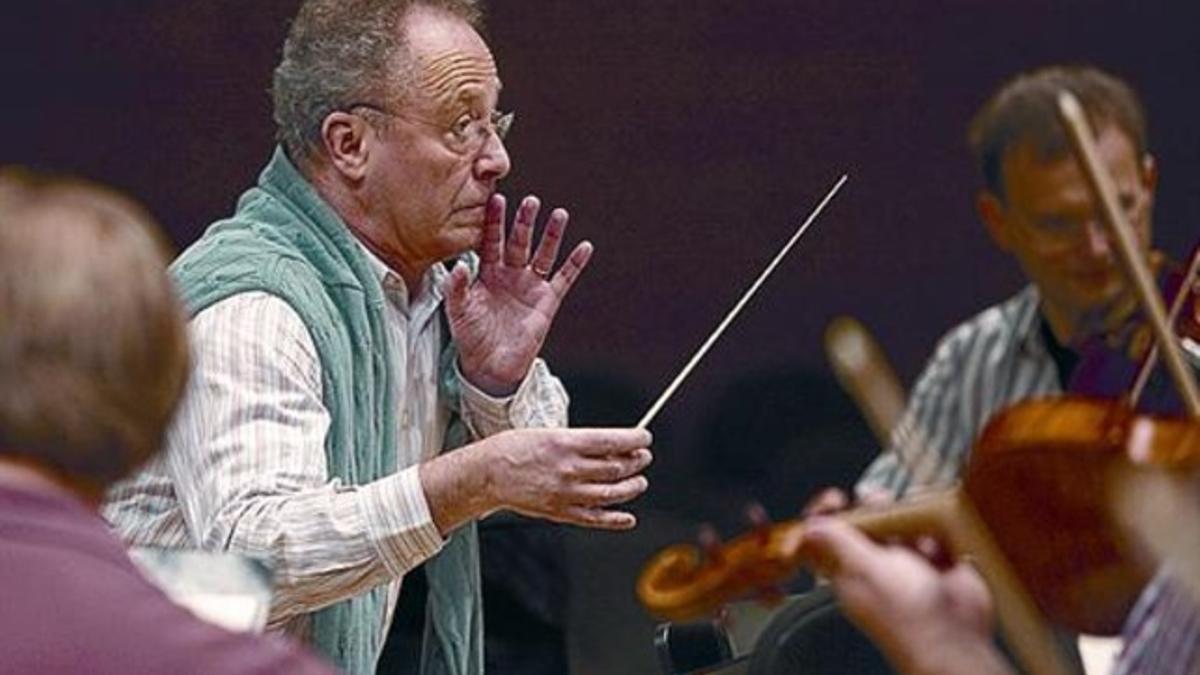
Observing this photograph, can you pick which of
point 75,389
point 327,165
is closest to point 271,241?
point 327,165

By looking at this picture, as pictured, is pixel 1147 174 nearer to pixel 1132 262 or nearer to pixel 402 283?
pixel 1132 262

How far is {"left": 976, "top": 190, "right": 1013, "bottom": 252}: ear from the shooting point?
2797 mm

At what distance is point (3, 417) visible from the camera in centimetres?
195

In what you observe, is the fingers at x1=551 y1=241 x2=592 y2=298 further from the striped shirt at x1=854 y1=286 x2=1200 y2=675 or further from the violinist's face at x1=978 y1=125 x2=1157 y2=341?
the violinist's face at x1=978 y1=125 x2=1157 y2=341

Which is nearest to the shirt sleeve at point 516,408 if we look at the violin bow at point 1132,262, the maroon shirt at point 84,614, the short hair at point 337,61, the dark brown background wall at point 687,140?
the short hair at point 337,61

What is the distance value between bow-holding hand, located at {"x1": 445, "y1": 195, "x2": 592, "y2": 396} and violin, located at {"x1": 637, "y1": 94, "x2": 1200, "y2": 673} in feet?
2.54

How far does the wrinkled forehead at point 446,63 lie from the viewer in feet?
10.4

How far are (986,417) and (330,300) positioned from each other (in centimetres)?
77

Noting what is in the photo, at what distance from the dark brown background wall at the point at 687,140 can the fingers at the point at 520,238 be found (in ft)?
1.43

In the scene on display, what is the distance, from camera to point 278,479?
116 inches

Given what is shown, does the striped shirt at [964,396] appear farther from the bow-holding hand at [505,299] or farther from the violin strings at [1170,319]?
the bow-holding hand at [505,299]

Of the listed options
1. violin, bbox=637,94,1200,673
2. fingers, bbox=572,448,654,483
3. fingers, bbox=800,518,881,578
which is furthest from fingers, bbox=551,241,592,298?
fingers, bbox=800,518,881,578

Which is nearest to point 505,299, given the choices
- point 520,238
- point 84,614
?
→ point 520,238

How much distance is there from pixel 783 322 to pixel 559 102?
1.02 feet
